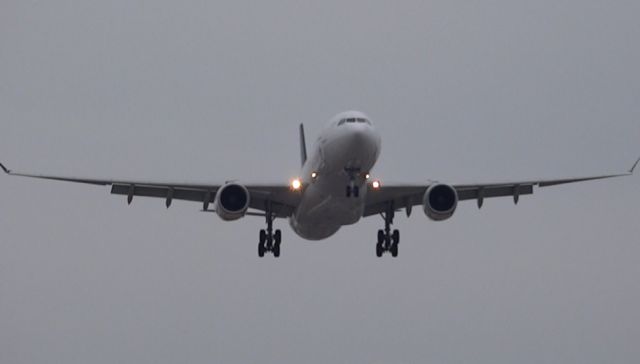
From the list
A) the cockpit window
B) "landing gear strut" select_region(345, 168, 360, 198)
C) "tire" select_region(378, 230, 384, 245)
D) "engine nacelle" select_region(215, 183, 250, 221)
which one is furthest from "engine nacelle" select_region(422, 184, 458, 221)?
"engine nacelle" select_region(215, 183, 250, 221)

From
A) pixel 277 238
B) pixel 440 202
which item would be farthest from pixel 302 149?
pixel 440 202

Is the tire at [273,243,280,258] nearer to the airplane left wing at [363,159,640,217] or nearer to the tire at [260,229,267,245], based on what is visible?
the tire at [260,229,267,245]

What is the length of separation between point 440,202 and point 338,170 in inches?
193

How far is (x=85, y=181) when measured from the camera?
49812mm

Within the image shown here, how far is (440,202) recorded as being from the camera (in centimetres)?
4803

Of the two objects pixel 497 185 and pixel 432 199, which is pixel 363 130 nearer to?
pixel 432 199

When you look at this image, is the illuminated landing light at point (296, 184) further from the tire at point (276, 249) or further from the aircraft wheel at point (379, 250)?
the aircraft wheel at point (379, 250)

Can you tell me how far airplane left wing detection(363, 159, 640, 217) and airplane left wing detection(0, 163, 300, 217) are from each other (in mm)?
3229

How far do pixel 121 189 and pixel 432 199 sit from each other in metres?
12.1

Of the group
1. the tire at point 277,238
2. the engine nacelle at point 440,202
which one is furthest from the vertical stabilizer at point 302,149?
the engine nacelle at point 440,202

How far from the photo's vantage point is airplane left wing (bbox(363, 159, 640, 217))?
4931cm

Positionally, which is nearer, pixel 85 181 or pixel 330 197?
pixel 330 197

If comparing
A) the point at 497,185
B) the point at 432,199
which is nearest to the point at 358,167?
the point at 432,199

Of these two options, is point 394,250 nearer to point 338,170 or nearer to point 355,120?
point 338,170
